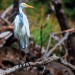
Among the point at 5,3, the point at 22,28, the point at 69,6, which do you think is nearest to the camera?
the point at 22,28

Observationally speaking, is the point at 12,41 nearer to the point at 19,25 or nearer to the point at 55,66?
the point at 55,66

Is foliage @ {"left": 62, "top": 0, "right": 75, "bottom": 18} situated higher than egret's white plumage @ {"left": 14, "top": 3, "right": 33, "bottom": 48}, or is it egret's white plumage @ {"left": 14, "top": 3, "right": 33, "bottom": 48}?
egret's white plumage @ {"left": 14, "top": 3, "right": 33, "bottom": 48}

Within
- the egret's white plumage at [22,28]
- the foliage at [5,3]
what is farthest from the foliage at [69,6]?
the egret's white plumage at [22,28]

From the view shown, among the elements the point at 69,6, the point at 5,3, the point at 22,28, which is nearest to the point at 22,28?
the point at 22,28

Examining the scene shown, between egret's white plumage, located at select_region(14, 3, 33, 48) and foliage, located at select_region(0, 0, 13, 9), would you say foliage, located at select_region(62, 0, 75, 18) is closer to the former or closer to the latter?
foliage, located at select_region(0, 0, 13, 9)

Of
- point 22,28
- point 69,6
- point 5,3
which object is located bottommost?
point 69,6

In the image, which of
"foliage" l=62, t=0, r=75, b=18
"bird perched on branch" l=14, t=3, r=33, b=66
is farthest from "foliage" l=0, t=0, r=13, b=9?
"bird perched on branch" l=14, t=3, r=33, b=66

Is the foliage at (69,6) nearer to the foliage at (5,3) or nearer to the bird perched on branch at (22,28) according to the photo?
the foliage at (5,3)

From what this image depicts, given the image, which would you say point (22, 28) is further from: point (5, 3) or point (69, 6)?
point (69, 6)

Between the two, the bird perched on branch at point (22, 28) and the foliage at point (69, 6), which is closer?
the bird perched on branch at point (22, 28)

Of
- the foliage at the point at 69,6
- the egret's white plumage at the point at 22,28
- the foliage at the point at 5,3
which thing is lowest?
the foliage at the point at 69,6

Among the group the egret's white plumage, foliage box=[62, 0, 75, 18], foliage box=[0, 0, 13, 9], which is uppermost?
the egret's white plumage

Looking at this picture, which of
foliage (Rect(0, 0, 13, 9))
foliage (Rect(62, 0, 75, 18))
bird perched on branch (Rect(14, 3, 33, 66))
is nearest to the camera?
bird perched on branch (Rect(14, 3, 33, 66))

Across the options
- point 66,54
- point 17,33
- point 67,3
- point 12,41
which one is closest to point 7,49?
point 12,41
